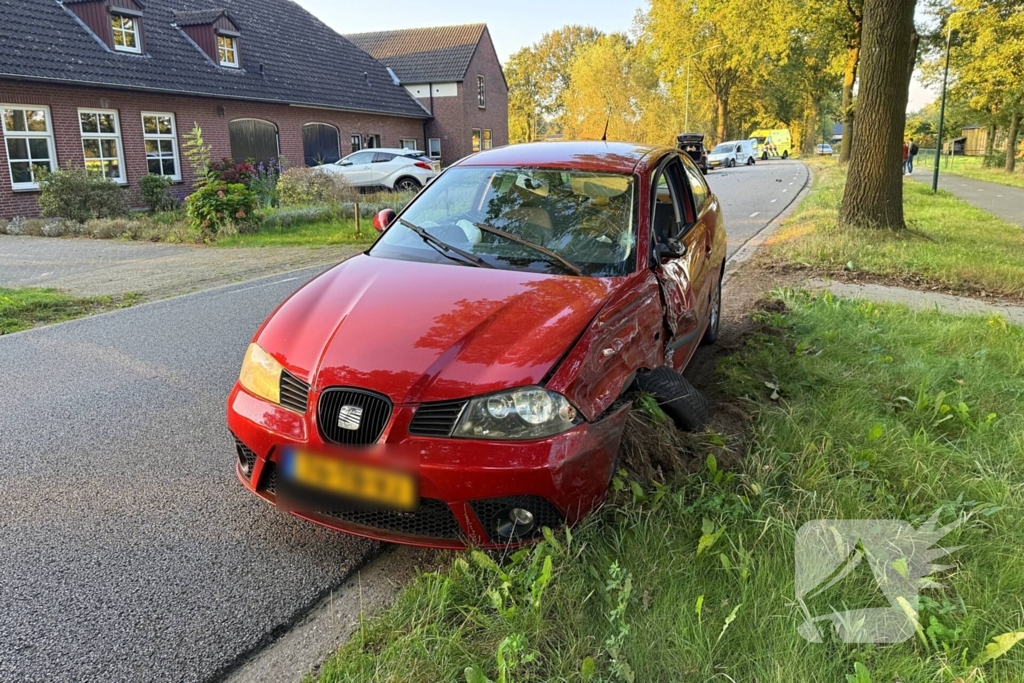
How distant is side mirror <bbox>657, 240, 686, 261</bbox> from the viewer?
12.7ft

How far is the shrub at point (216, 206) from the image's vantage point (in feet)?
46.4

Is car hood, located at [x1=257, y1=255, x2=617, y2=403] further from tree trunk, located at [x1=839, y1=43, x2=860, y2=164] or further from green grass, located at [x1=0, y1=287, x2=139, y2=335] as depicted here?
tree trunk, located at [x1=839, y1=43, x2=860, y2=164]

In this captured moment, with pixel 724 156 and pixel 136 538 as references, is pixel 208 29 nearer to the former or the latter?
pixel 136 538

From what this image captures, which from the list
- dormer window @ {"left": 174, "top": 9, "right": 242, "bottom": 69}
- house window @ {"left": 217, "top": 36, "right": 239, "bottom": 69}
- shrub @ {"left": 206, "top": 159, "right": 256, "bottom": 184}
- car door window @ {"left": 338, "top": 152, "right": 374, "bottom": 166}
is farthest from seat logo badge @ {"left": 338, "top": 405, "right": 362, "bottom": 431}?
house window @ {"left": 217, "top": 36, "right": 239, "bottom": 69}

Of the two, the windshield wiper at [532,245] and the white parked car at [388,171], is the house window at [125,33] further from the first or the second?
the windshield wiper at [532,245]

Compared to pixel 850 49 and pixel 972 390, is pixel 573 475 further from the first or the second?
pixel 850 49

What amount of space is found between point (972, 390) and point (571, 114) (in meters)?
46.9

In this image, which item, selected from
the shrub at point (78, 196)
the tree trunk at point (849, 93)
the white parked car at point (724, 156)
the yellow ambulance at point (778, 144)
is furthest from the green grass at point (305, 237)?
the yellow ambulance at point (778, 144)

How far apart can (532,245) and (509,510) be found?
1.59 metres

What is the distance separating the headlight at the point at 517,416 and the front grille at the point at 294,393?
656 millimetres

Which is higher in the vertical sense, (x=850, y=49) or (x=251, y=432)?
(x=850, y=49)

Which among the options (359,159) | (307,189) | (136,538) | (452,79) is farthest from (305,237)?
(452,79)

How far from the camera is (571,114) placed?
48719 millimetres

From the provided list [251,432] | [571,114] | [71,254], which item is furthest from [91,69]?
[571,114]
